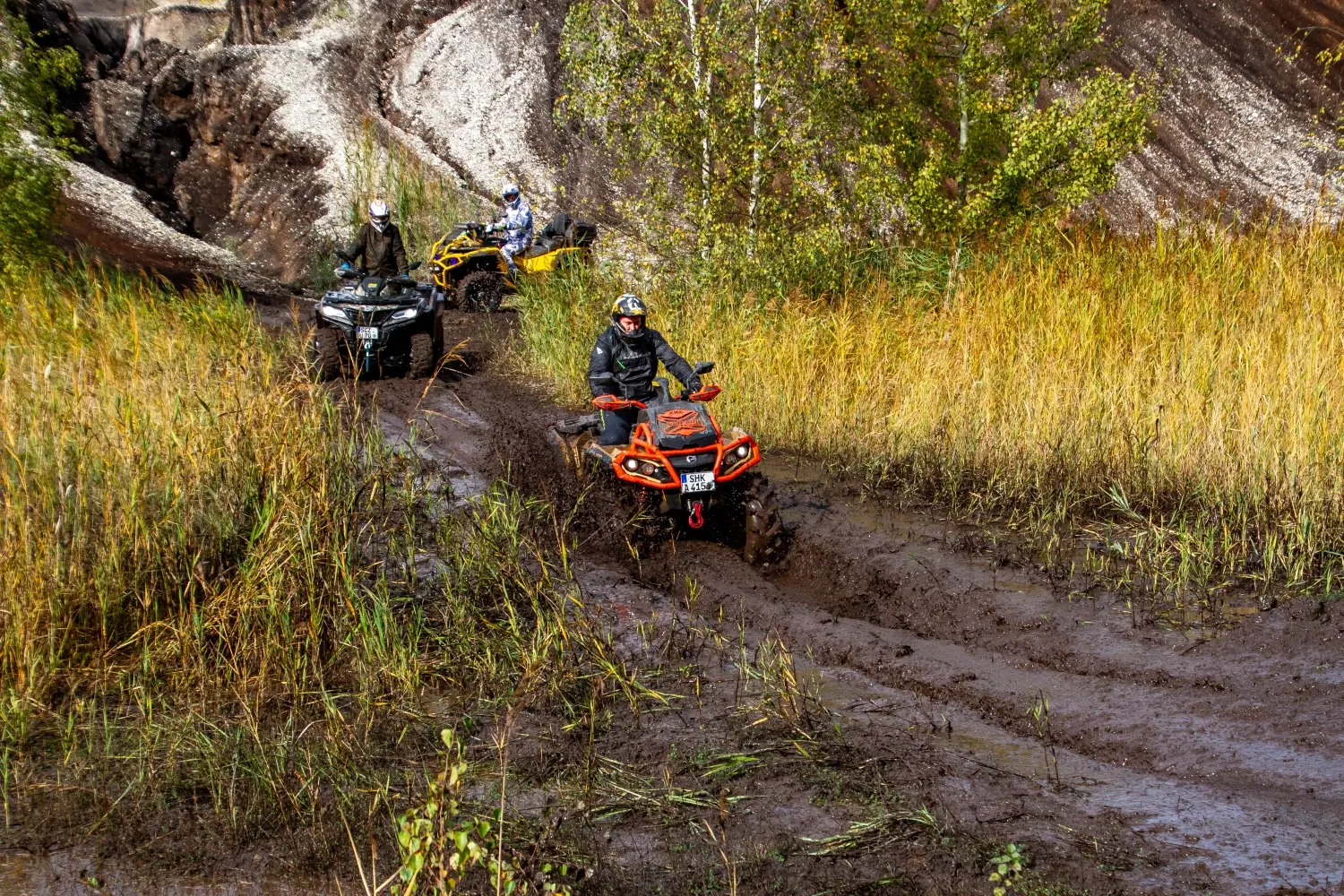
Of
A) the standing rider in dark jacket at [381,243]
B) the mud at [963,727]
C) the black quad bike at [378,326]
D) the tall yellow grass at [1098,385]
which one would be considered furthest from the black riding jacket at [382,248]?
the mud at [963,727]

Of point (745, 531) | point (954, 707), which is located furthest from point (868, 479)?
point (954, 707)

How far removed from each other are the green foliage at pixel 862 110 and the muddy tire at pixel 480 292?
4206 mm

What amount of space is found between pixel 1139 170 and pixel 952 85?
11271mm

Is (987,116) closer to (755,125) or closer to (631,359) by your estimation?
(755,125)

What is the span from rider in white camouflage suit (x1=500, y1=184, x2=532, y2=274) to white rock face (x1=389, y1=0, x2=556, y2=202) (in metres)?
5.76

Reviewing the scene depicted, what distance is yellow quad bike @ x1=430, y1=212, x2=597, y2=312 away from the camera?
1608 centimetres

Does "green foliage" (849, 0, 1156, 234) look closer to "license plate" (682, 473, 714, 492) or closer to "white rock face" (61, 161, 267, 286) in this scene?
"license plate" (682, 473, 714, 492)

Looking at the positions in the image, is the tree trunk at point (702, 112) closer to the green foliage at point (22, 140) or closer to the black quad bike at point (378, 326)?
the black quad bike at point (378, 326)

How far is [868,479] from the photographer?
838cm

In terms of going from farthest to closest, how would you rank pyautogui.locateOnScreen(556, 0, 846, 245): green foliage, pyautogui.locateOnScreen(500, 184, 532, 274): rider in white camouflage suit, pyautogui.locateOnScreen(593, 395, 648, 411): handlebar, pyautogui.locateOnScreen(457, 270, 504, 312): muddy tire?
pyautogui.locateOnScreen(500, 184, 532, 274): rider in white camouflage suit, pyautogui.locateOnScreen(457, 270, 504, 312): muddy tire, pyautogui.locateOnScreen(556, 0, 846, 245): green foliage, pyautogui.locateOnScreen(593, 395, 648, 411): handlebar

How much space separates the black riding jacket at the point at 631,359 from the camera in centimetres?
811

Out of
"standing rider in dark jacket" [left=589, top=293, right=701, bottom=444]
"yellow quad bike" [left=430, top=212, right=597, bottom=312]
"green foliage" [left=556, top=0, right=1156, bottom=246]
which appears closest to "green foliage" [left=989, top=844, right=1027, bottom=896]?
"standing rider in dark jacket" [left=589, top=293, right=701, bottom=444]

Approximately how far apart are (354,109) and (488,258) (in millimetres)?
9758

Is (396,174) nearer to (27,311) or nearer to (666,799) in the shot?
(27,311)
